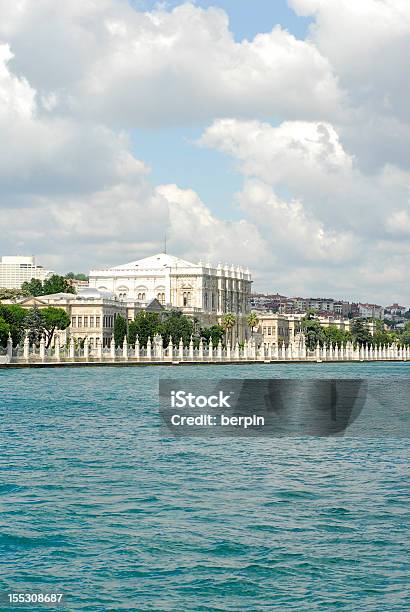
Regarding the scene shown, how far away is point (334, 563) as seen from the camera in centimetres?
1838

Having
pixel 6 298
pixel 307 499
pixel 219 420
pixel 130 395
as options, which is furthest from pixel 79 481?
pixel 6 298

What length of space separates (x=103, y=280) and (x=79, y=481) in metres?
150

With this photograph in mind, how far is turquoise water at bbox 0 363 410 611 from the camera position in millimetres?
17062

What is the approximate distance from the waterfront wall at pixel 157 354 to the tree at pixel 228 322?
9.96 metres

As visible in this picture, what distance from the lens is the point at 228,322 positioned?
16438 cm

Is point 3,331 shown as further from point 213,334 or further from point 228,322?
point 228,322

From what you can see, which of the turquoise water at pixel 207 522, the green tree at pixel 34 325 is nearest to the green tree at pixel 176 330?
the green tree at pixel 34 325

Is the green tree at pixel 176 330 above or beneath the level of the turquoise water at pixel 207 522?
above

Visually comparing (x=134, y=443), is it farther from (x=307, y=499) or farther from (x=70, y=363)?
(x=70, y=363)

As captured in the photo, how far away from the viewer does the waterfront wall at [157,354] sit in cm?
9272

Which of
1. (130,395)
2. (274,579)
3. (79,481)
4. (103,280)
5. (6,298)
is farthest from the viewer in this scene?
(103,280)

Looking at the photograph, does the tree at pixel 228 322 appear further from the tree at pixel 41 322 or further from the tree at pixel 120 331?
the tree at pixel 41 322

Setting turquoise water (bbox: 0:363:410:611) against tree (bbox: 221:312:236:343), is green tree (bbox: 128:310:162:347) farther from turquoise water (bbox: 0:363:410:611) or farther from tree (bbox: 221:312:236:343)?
Answer: turquoise water (bbox: 0:363:410:611)

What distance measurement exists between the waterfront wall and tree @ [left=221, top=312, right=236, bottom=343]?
996cm
